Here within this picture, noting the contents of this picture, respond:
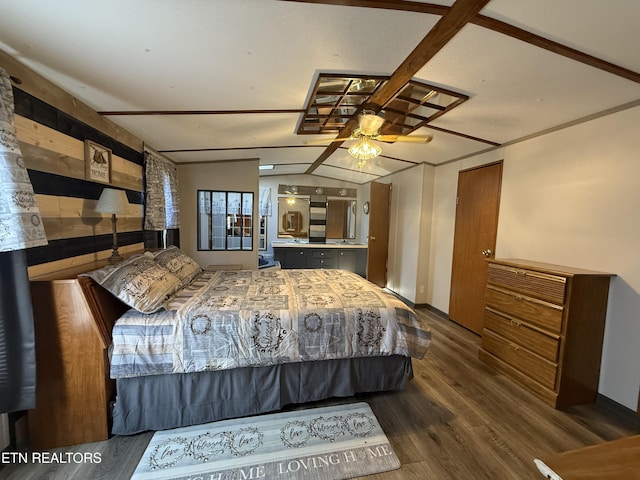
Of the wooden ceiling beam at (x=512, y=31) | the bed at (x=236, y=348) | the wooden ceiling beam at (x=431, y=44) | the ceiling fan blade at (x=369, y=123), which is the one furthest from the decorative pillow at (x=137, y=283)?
the wooden ceiling beam at (x=431, y=44)

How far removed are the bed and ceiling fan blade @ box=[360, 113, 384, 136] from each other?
150 cm

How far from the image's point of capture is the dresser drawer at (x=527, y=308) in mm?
2104

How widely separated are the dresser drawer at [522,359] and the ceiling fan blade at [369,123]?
2284 mm

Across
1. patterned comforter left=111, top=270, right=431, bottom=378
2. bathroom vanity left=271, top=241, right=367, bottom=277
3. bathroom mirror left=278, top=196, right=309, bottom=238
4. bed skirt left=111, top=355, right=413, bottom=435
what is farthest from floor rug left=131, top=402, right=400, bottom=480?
bathroom mirror left=278, top=196, right=309, bottom=238

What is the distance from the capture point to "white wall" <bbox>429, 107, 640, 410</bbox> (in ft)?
6.52

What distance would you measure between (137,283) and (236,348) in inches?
31.9

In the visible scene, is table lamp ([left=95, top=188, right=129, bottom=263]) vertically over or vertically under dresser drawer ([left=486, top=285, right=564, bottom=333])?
over

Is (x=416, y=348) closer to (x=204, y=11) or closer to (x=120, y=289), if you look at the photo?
(x=120, y=289)

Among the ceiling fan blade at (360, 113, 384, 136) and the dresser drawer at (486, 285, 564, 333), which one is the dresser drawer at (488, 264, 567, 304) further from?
the ceiling fan blade at (360, 113, 384, 136)

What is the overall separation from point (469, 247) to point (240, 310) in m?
2.97

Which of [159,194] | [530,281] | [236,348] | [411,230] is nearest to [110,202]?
[159,194]

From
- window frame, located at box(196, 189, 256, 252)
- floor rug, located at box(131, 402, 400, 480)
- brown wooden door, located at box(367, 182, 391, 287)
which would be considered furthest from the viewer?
brown wooden door, located at box(367, 182, 391, 287)

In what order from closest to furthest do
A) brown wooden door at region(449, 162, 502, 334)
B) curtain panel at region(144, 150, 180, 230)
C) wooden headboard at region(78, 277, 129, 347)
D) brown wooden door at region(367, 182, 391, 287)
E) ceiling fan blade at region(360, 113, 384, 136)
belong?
wooden headboard at region(78, 277, 129, 347) < ceiling fan blade at region(360, 113, 384, 136) < curtain panel at region(144, 150, 180, 230) < brown wooden door at region(449, 162, 502, 334) < brown wooden door at region(367, 182, 391, 287)

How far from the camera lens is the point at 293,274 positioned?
312cm
